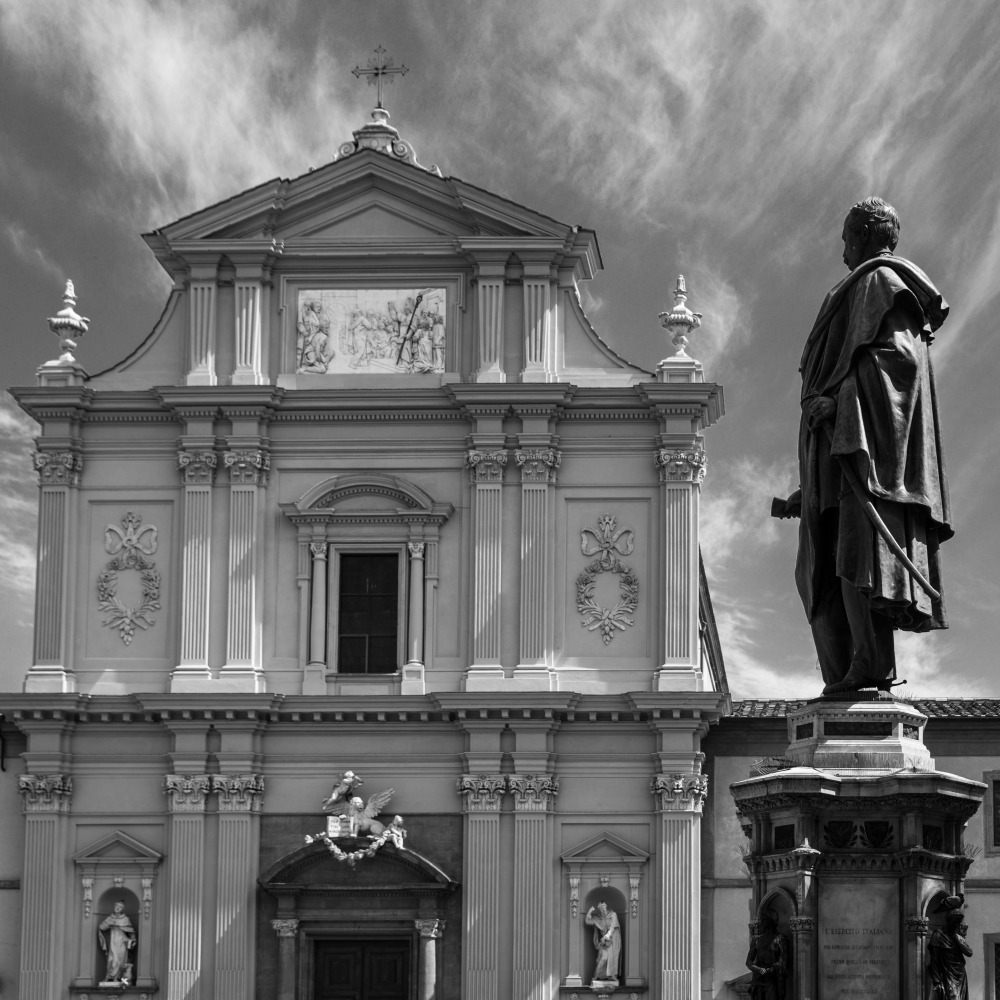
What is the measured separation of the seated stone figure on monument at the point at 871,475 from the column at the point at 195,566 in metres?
23.7

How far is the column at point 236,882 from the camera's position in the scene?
31.8 m

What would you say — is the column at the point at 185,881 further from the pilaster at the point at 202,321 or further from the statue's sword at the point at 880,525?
the statue's sword at the point at 880,525

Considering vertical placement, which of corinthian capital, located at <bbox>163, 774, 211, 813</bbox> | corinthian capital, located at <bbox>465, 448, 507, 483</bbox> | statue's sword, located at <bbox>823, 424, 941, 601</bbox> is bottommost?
corinthian capital, located at <bbox>163, 774, 211, 813</bbox>

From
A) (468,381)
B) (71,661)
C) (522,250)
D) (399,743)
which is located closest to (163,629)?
(71,661)

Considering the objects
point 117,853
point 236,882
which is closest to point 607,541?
point 236,882

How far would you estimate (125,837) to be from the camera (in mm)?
32625

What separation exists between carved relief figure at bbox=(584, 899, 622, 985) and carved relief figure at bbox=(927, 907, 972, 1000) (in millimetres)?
22786

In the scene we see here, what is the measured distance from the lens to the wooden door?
105 feet

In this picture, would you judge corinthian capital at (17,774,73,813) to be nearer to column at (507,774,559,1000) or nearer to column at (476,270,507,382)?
column at (507,774,559,1000)

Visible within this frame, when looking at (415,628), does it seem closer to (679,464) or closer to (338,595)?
(338,595)

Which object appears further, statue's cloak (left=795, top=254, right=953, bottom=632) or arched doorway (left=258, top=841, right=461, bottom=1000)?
arched doorway (left=258, top=841, right=461, bottom=1000)

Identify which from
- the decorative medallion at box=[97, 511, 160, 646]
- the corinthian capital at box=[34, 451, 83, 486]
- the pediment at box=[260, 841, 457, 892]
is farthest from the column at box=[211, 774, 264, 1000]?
the corinthian capital at box=[34, 451, 83, 486]

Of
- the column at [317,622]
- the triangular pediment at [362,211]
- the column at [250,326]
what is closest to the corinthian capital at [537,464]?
the column at [317,622]

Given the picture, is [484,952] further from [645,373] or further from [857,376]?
[857,376]
